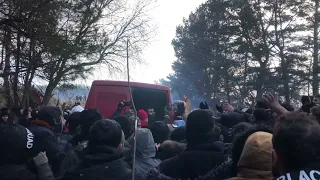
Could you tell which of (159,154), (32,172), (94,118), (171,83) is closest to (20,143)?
(32,172)

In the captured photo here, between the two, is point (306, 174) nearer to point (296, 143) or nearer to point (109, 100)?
point (296, 143)

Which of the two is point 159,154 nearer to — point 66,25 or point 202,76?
point 66,25

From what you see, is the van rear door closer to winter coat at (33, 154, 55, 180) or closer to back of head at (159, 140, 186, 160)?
back of head at (159, 140, 186, 160)

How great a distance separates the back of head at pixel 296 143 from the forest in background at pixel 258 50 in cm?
2623

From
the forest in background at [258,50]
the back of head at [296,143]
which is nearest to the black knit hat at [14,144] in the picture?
the back of head at [296,143]

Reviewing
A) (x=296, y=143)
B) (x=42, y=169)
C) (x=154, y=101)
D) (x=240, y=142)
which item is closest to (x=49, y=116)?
(x=42, y=169)

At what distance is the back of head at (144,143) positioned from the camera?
491cm

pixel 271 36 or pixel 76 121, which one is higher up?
pixel 271 36

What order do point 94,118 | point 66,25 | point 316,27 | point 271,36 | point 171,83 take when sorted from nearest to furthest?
1. point 94,118
2. point 66,25
3. point 316,27
4. point 271,36
5. point 171,83

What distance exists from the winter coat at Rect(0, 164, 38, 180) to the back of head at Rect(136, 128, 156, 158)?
1.47 m

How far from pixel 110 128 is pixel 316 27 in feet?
88.0

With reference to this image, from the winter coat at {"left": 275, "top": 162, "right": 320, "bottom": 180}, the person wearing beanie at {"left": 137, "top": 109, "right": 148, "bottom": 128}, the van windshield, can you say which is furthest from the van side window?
the winter coat at {"left": 275, "top": 162, "right": 320, "bottom": 180}

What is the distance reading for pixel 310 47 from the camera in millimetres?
29516

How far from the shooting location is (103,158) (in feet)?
12.0
